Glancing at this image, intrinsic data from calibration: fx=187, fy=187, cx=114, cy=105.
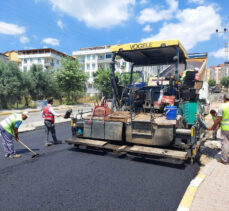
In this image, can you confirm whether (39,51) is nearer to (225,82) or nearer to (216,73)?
(225,82)

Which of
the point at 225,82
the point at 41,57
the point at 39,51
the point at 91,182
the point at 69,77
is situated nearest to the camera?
the point at 91,182

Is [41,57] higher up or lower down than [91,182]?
higher up

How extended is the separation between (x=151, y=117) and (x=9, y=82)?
18.0m

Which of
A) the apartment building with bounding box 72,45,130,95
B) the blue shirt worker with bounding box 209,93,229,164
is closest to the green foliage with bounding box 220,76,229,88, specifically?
the apartment building with bounding box 72,45,130,95

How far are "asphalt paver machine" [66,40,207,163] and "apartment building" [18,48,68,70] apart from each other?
44530 millimetres

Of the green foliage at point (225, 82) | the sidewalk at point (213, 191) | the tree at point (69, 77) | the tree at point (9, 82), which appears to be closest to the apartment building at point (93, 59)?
the tree at point (69, 77)

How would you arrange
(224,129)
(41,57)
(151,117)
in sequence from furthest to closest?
1. (41,57)
2. (224,129)
3. (151,117)

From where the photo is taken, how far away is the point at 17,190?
2953 millimetres

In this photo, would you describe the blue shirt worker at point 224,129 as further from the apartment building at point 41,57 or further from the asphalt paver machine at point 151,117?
the apartment building at point 41,57

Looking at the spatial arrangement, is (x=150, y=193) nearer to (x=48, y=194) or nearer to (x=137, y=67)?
(x=48, y=194)

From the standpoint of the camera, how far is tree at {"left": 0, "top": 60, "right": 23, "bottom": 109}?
17656 mm

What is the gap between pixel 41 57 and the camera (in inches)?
1826

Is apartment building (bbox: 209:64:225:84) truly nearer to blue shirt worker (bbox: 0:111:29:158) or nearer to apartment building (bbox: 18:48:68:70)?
apartment building (bbox: 18:48:68:70)

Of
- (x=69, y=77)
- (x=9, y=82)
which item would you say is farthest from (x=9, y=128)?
(x=69, y=77)
